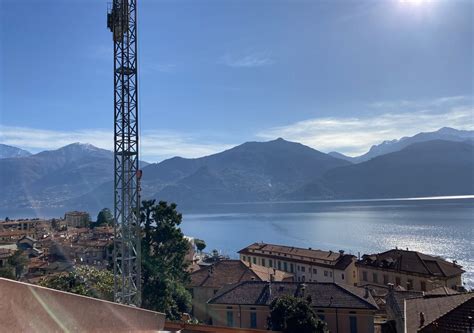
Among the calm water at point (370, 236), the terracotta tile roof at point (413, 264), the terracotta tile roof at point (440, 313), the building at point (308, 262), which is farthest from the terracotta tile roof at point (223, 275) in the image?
the calm water at point (370, 236)

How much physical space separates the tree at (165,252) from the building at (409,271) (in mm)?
17357

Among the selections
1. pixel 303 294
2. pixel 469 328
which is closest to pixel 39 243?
pixel 303 294

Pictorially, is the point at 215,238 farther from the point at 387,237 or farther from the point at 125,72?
the point at 125,72

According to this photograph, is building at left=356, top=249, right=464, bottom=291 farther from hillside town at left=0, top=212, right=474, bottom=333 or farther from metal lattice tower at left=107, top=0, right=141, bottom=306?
metal lattice tower at left=107, top=0, right=141, bottom=306

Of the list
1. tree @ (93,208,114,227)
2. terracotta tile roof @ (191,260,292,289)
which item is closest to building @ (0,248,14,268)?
terracotta tile roof @ (191,260,292,289)

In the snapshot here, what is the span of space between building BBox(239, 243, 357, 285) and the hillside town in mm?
95

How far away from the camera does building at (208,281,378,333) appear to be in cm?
1917

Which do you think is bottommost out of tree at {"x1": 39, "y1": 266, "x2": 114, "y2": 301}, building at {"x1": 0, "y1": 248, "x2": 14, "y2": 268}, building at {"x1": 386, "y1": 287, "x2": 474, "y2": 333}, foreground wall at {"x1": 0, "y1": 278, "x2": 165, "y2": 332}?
building at {"x1": 0, "y1": 248, "x2": 14, "y2": 268}

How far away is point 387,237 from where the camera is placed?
80.2m

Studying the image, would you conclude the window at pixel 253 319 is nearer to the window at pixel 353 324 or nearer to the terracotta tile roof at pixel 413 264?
the window at pixel 353 324

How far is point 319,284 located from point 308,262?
1811cm

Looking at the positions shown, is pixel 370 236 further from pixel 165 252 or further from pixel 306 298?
pixel 306 298

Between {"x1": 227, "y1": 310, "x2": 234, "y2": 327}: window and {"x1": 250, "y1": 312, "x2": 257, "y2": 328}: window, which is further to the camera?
{"x1": 227, "y1": 310, "x2": 234, "y2": 327}: window

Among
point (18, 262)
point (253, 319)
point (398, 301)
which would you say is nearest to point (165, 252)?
point (253, 319)
